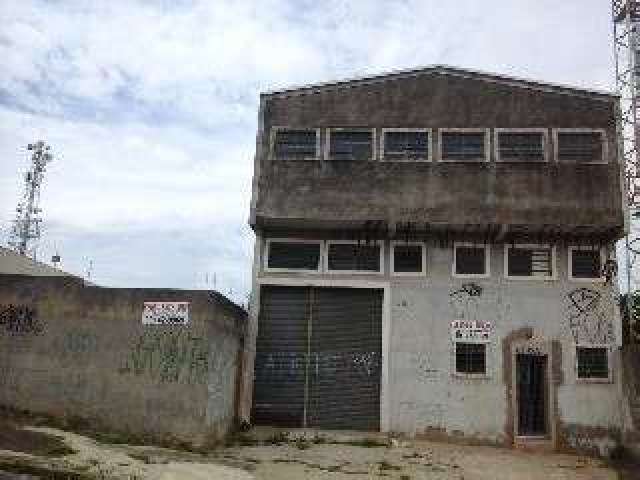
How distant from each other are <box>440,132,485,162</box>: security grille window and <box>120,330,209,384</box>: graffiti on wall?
8.10 metres

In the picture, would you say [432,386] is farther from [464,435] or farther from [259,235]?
[259,235]

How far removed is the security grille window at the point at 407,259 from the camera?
17469mm

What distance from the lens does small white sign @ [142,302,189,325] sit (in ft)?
45.8

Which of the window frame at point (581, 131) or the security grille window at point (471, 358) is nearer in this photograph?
the security grille window at point (471, 358)

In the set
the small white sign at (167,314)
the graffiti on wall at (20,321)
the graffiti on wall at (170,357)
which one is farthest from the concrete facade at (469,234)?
the graffiti on wall at (20,321)

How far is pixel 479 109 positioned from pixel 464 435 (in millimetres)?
8275

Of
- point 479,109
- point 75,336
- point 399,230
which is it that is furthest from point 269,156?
point 75,336

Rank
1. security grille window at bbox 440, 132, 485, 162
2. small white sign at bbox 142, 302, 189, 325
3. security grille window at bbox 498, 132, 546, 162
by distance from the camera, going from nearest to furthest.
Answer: small white sign at bbox 142, 302, 189, 325
security grille window at bbox 498, 132, 546, 162
security grille window at bbox 440, 132, 485, 162

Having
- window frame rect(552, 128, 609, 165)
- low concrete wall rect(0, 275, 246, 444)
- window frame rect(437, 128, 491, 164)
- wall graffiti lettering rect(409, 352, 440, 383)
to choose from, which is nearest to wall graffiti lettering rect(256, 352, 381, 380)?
wall graffiti lettering rect(409, 352, 440, 383)

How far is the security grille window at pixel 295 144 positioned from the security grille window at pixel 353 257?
8.37ft

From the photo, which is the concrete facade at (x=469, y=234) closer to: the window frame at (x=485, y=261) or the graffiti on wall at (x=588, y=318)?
the graffiti on wall at (x=588, y=318)

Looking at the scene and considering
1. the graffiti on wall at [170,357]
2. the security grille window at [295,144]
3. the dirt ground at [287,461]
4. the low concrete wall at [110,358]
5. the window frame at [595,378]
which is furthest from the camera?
the security grille window at [295,144]

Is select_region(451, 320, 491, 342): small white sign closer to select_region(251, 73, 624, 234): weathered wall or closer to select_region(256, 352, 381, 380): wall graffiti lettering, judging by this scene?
select_region(256, 352, 381, 380): wall graffiti lettering

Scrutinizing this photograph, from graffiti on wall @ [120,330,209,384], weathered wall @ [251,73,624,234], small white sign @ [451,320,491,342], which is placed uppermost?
weathered wall @ [251,73,624,234]
